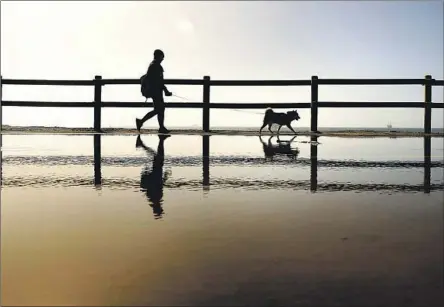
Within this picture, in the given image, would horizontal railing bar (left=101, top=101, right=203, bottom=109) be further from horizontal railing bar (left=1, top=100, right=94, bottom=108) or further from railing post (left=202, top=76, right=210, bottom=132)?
horizontal railing bar (left=1, top=100, right=94, bottom=108)

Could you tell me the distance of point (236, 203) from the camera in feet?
12.3

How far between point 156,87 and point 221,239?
1143 centimetres

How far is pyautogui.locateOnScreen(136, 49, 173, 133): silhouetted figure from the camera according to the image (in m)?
13.8

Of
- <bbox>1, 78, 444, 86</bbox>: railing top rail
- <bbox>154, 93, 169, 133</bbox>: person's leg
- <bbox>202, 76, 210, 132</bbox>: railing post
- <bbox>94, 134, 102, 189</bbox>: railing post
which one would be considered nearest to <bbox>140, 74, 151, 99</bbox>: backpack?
<bbox>154, 93, 169, 133</bbox>: person's leg

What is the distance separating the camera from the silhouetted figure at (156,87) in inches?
541

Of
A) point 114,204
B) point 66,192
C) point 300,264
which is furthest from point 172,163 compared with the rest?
point 300,264

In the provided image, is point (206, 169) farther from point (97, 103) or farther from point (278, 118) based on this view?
point (278, 118)

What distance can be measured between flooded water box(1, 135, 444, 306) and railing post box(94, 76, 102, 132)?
9459 mm

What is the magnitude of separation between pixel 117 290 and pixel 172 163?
470cm

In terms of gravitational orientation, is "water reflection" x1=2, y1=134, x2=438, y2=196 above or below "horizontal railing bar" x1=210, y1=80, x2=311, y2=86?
below

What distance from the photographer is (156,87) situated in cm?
1374

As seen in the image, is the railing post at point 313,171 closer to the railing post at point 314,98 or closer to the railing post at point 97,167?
the railing post at point 97,167

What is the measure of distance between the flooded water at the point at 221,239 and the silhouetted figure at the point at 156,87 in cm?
846

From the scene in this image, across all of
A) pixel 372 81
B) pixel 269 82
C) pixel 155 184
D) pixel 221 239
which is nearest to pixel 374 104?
pixel 372 81
